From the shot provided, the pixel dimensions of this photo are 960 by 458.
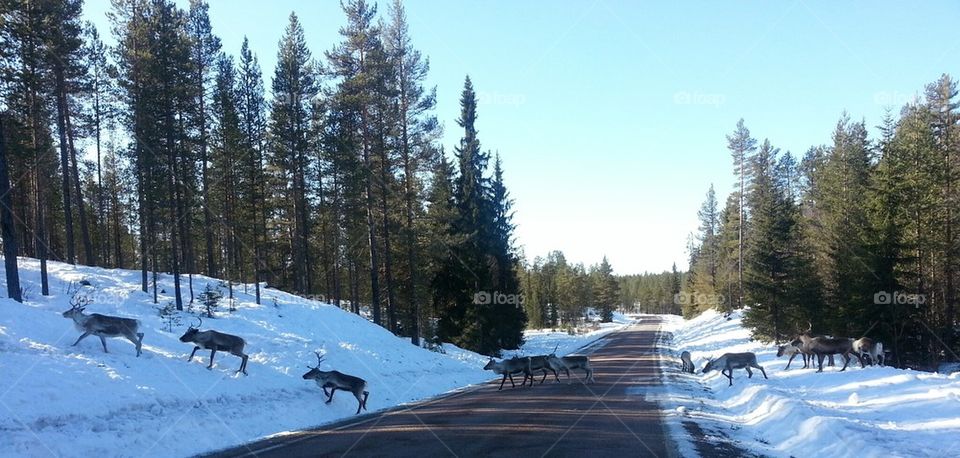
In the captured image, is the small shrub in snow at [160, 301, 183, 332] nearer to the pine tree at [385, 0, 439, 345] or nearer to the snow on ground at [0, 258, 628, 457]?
the snow on ground at [0, 258, 628, 457]

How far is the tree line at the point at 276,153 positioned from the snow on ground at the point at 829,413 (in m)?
19.0

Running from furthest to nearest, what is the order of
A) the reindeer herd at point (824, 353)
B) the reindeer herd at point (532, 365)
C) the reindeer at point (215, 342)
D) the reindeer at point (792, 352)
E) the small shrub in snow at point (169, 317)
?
the reindeer at point (792, 352) → the reindeer herd at point (532, 365) → the reindeer herd at point (824, 353) → the small shrub in snow at point (169, 317) → the reindeer at point (215, 342)


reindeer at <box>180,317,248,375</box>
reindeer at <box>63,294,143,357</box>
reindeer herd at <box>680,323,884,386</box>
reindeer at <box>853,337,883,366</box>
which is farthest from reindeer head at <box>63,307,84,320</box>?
reindeer at <box>853,337,883,366</box>

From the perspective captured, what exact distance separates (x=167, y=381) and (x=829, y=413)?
14413mm

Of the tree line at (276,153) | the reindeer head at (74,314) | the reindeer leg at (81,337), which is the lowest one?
the reindeer leg at (81,337)

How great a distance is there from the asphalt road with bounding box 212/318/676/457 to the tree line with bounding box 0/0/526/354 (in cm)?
1357

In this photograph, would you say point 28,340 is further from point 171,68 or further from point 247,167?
point 247,167

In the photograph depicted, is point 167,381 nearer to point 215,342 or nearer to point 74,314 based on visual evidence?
point 215,342

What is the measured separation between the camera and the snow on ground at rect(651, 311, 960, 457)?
8877 millimetres

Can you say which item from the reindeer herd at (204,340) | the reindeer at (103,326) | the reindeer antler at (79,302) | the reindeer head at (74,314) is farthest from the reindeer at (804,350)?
the reindeer antler at (79,302)

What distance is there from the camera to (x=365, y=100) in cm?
2839

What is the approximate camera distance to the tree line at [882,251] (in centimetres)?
3156

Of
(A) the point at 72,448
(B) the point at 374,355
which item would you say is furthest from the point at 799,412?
(B) the point at 374,355

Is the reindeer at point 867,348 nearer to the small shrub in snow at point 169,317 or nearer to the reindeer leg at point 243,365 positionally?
the reindeer leg at point 243,365
